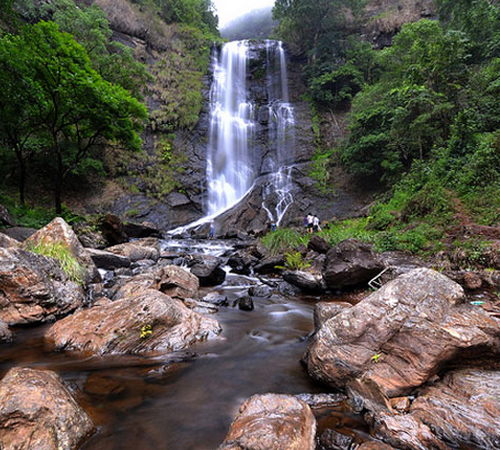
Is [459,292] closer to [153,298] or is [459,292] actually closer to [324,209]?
[153,298]

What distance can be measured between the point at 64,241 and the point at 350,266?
7156mm

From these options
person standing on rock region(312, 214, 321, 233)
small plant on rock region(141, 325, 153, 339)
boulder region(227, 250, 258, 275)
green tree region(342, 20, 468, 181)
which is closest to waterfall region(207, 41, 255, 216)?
person standing on rock region(312, 214, 321, 233)

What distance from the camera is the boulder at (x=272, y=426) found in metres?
1.74

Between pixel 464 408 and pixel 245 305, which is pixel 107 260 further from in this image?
pixel 464 408

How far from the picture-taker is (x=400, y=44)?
58.1 ft

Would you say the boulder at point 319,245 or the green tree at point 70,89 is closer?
the boulder at point 319,245

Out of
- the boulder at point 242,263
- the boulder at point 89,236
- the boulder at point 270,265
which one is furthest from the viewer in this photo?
the boulder at point 89,236

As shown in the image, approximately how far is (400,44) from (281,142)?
36.7 ft

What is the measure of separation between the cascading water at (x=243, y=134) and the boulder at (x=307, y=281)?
1246 centimetres

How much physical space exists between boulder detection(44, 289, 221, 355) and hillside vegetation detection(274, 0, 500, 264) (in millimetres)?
6315

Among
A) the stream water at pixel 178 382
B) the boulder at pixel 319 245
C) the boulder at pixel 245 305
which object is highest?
the stream water at pixel 178 382

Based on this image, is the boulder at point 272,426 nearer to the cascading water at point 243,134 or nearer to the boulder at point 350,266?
the boulder at point 350,266

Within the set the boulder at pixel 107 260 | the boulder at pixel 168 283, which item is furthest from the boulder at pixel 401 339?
the boulder at pixel 107 260

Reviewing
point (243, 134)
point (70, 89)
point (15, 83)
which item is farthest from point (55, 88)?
point (243, 134)
